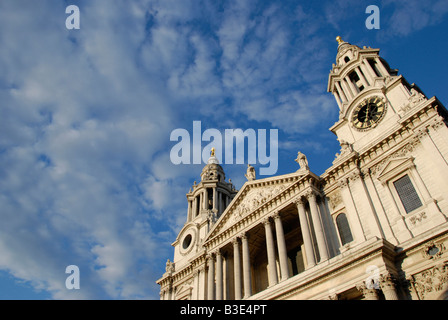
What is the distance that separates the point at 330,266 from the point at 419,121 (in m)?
12.1

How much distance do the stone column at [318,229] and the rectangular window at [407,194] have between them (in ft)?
18.9

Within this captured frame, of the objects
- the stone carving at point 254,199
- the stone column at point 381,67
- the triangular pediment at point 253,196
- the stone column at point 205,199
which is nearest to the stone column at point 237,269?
the triangular pediment at point 253,196

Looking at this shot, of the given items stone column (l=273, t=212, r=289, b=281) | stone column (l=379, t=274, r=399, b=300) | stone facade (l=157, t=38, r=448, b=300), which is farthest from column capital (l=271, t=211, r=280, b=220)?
stone column (l=379, t=274, r=399, b=300)

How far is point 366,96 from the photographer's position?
29.8 m

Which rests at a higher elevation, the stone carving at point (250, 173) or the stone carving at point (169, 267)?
the stone carving at point (250, 173)

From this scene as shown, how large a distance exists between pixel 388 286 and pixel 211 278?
17.9 meters

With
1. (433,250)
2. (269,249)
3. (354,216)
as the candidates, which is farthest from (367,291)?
(269,249)

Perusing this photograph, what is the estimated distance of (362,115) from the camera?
29.1 meters

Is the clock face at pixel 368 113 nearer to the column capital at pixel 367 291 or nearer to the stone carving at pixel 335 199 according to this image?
the stone carving at pixel 335 199

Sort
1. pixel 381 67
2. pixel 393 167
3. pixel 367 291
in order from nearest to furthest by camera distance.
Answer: pixel 367 291 → pixel 393 167 → pixel 381 67

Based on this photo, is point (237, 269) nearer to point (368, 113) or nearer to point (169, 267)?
point (169, 267)

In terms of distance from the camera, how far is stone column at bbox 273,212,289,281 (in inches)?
957

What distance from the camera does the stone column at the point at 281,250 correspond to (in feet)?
79.7
